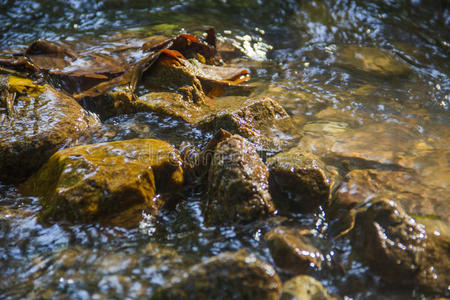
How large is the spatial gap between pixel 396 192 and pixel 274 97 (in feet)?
6.79

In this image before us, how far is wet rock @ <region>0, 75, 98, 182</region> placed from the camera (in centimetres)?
292

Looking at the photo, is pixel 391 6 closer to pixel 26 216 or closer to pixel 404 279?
pixel 404 279

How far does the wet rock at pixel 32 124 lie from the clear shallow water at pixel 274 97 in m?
0.20

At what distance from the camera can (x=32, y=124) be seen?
3.16 m

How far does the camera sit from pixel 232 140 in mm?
2645

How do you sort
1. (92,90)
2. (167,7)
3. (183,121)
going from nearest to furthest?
(183,121), (92,90), (167,7)

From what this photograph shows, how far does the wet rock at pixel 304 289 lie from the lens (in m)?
1.99

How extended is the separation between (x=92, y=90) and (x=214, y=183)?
2.42 meters

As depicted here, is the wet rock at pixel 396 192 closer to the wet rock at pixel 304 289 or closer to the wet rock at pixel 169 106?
the wet rock at pixel 304 289

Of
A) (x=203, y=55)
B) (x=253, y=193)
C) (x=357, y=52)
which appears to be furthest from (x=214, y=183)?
(x=357, y=52)

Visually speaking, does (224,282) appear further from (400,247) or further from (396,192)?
(396,192)

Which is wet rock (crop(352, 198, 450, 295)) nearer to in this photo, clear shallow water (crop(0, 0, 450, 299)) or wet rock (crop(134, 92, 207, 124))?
clear shallow water (crop(0, 0, 450, 299))

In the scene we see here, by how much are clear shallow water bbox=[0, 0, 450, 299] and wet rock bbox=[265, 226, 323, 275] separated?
0.25ft

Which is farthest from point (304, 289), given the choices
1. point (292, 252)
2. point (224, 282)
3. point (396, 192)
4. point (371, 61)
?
point (371, 61)
